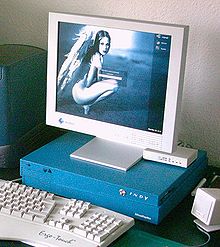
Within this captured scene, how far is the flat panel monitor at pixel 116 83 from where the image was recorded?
135cm

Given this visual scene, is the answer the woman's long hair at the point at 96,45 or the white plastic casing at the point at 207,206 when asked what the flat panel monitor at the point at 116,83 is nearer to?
the woman's long hair at the point at 96,45

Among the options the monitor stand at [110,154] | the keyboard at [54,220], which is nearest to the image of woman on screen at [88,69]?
the monitor stand at [110,154]

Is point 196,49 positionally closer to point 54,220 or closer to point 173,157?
point 173,157

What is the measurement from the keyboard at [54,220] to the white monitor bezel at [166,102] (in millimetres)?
204

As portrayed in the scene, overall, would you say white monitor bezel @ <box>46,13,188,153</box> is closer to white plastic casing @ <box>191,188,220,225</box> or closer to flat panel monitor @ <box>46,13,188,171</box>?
flat panel monitor @ <box>46,13,188,171</box>

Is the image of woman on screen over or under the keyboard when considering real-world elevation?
over

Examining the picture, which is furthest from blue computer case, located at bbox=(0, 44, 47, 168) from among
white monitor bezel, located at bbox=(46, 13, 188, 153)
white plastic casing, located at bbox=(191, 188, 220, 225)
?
white plastic casing, located at bbox=(191, 188, 220, 225)

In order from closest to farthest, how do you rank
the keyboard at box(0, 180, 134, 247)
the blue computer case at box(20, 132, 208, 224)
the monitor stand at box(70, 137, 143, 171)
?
the keyboard at box(0, 180, 134, 247), the blue computer case at box(20, 132, 208, 224), the monitor stand at box(70, 137, 143, 171)

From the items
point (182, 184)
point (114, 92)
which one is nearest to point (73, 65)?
point (114, 92)

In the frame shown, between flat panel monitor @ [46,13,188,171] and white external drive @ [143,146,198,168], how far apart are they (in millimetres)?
36

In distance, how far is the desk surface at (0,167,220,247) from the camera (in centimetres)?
125

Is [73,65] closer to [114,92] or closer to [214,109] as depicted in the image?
[114,92]

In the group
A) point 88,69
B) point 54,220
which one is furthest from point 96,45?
point 54,220

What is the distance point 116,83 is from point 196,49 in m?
0.34
